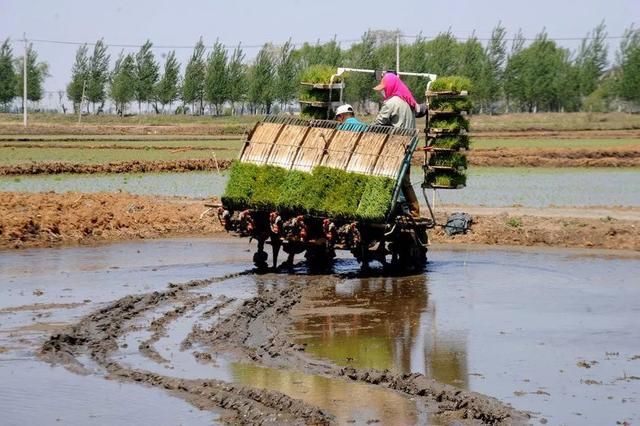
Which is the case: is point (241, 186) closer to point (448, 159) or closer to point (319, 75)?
point (319, 75)

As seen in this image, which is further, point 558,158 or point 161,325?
point 558,158

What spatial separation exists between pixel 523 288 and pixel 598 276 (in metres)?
1.91

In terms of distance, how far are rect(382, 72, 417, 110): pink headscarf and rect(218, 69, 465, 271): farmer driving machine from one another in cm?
87

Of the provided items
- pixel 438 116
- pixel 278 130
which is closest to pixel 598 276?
pixel 438 116

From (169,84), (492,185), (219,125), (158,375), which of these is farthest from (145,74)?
(158,375)

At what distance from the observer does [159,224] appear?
24312mm

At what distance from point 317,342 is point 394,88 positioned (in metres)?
6.41

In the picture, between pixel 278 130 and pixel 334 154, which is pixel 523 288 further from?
pixel 278 130

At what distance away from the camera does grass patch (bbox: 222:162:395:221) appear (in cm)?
1727

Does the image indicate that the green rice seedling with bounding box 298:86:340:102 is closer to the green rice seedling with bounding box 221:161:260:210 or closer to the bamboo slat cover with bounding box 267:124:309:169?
the bamboo slat cover with bounding box 267:124:309:169

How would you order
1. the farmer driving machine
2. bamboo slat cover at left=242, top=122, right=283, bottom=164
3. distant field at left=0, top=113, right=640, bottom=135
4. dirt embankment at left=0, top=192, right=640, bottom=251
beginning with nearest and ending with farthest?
1. the farmer driving machine
2. bamboo slat cover at left=242, top=122, right=283, bottom=164
3. dirt embankment at left=0, top=192, right=640, bottom=251
4. distant field at left=0, top=113, right=640, bottom=135

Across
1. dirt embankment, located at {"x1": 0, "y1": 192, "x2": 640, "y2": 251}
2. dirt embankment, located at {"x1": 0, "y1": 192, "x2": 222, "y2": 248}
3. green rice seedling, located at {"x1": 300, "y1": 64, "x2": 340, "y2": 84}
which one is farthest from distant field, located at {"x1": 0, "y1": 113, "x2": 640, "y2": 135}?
green rice seedling, located at {"x1": 300, "y1": 64, "x2": 340, "y2": 84}

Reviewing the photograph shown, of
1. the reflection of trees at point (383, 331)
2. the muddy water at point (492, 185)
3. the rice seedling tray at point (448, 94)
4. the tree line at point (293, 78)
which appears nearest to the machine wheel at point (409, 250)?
the reflection of trees at point (383, 331)

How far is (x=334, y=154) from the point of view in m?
18.2
